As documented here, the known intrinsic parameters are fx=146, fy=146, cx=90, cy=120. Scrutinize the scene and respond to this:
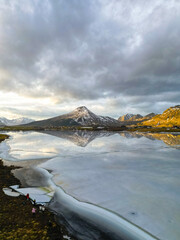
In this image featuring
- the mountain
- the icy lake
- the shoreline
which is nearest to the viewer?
the shoreline

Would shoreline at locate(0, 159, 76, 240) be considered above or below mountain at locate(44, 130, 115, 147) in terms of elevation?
below

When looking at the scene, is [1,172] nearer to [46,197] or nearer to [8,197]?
[8,197]

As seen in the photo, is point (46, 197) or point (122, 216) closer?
point (122, 216)

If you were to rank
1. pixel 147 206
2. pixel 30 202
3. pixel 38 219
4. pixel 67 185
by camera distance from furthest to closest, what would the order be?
pixel 67 185 < pixel 30 202 < pixel 147 206 < pixel 38 219

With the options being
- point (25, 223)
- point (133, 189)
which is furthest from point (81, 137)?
point (25, 223)

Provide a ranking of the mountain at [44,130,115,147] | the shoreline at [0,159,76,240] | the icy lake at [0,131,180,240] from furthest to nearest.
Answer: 1. the mountain at [44,130,115,147]
2. the icy lake at [0,131,180,240]
3. the shoreline at [0,159,76,240]

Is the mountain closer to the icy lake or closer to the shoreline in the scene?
the icy lake

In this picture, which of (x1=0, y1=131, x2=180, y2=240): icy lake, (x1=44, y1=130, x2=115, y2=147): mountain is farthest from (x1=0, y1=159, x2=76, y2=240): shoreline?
(x1=44, y1=130, x2=115, y2=147): mountain

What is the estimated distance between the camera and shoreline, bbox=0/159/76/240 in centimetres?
1080

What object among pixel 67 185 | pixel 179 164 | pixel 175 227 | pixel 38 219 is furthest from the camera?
pixel 179 164

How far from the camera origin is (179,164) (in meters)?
29.4

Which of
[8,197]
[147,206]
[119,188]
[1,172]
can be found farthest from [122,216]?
[1,172]

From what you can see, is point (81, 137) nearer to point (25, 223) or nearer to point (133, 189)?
point (133, 189)

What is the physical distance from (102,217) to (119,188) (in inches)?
230
